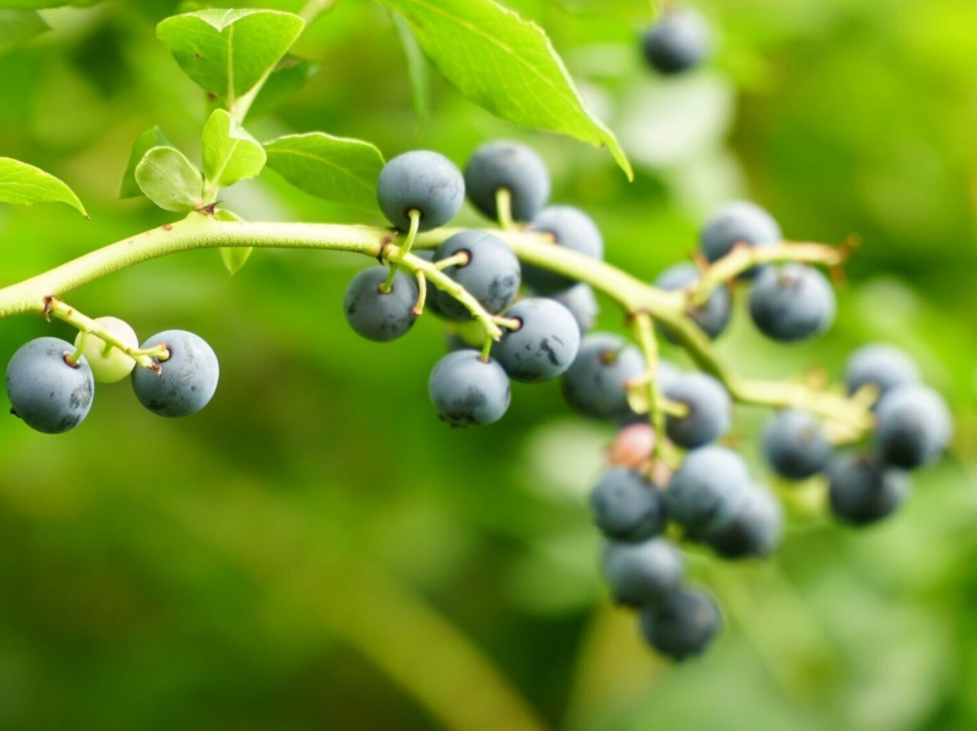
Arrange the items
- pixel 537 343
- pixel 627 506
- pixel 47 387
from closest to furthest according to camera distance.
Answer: pixel 47 387
pixel 537 343
pixel 627 506

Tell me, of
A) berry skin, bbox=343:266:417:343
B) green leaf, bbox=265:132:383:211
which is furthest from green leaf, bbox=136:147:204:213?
berry skin, bbox=343:266:417:343

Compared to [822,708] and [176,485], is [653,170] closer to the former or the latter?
[822,708]

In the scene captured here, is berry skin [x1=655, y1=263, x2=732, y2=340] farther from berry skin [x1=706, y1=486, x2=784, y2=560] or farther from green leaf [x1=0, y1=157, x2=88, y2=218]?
green leaf [x1=0, y1=157, x2=88, y2=218]

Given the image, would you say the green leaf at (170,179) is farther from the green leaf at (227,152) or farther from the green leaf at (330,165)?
the green leaf at (330,165)

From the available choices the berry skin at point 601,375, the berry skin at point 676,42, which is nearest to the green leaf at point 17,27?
the berry skin at point 601,375

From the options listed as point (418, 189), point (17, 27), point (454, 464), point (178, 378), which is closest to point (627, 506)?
point (418, 189)

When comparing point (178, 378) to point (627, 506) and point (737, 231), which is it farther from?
point (737, 231)

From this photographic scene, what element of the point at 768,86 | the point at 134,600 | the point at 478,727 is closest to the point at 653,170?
the point at 768,86
